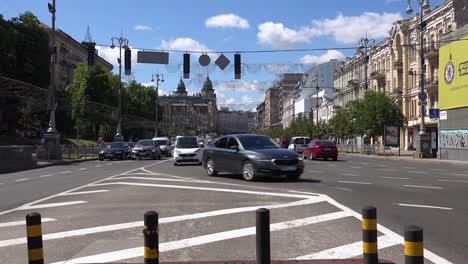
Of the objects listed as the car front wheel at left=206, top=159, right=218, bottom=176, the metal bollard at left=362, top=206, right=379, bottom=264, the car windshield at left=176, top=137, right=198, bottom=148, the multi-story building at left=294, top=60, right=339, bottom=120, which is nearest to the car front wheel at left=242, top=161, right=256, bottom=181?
the car front wheel at left=206, top=159, right=218, bottom=176

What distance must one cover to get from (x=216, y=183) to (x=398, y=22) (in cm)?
5482

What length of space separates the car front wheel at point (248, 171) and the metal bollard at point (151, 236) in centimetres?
1235

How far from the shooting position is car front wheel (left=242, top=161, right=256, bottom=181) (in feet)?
55.8

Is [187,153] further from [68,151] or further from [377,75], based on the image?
[377,75]

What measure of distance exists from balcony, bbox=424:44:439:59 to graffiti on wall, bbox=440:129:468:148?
14.8 meters

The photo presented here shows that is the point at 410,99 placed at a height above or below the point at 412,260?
above

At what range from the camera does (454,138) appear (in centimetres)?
3703

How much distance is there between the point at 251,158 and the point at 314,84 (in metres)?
110

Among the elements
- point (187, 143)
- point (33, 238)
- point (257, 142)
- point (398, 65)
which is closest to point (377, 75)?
point (398, 65)

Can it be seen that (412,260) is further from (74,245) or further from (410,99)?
(410,99)

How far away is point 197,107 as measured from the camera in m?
199

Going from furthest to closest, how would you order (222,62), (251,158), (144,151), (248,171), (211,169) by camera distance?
(144,151) < (222,62) < (211,169) < (248,171) < (251,158)

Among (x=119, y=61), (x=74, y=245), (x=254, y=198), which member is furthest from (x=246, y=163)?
(x=119, y=61)

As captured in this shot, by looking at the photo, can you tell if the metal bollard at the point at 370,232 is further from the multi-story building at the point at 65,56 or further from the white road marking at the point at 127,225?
the multi-story building at the point at 65,56
